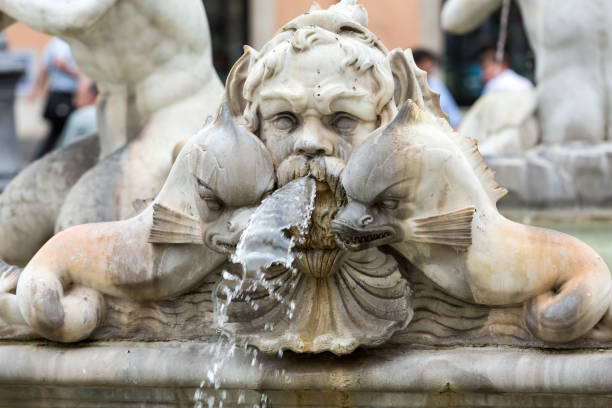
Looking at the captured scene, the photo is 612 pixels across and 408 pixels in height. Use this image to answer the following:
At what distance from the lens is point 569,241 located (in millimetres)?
3172

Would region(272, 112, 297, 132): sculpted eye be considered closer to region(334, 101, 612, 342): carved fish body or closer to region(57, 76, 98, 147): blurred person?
region(334, 101, 612, 342): carved fish body

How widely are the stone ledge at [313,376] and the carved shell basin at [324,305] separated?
0.07 meters

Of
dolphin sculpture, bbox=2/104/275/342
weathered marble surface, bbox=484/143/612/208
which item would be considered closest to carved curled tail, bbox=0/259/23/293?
dolphin sculpture, bbox=2/104/275/342

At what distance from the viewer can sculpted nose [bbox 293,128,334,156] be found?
10.4 feet

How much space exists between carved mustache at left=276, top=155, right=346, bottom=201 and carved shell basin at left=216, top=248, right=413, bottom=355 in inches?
6.2

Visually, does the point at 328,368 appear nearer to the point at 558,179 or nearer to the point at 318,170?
the point at 318,170

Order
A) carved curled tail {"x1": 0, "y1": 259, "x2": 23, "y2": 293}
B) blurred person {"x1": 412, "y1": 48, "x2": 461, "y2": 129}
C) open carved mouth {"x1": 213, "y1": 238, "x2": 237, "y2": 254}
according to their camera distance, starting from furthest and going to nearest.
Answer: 1. blurred person {"x1": 412, "y1": 48, "x2": 461, "y2": 129}
2. carved curled tail {"x1": 0, "y1": 259, "x2": 23, "y2": 293}
3. open carved mouth {"x1": 213, "y1": 238, "x2": 237, "y2": 254}

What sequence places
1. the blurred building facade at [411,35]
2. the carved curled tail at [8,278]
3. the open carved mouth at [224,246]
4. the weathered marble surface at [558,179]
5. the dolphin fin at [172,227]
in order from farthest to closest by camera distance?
the blurred building facade at [411,35] → the weathered marble surface at [558,179] → the carved curled tail at [8,278] → the dolphin fin at [172,227] → the open carved mouth at [224,246]

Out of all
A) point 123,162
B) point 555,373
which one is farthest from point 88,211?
point 555,373

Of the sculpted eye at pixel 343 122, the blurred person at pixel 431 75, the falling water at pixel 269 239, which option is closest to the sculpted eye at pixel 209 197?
the falling water at pixel 269 239

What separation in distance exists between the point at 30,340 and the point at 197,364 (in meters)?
0.47

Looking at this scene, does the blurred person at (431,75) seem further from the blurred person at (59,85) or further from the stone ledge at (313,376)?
the stone ledge at (313,376)

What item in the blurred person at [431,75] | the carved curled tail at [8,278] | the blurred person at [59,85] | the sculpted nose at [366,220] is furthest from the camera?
the blurred person at [59,85]

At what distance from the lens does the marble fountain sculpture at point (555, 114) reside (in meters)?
5.71
